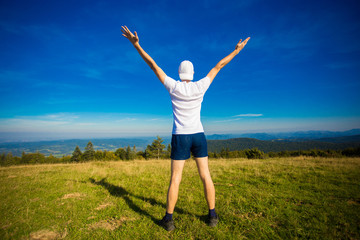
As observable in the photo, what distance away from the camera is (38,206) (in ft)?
11.4

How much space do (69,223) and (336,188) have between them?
668 cm

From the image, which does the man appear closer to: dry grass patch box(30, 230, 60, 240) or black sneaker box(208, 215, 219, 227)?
black sneaker box(208, 215, 219, 227)

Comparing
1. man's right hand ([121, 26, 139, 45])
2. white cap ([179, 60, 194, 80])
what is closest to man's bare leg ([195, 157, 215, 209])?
white cap ([179, 60, 194, 80])

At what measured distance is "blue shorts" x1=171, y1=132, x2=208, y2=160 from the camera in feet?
8.24

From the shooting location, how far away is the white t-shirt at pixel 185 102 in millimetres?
2545

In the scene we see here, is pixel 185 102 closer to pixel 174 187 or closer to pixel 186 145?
pixel 186 145

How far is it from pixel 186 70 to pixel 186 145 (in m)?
1.33

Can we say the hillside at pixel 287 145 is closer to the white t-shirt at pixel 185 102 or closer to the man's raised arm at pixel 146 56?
the white t-shirt at pixel 185 102

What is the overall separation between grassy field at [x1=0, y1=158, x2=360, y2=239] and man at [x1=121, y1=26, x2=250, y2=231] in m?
0.51

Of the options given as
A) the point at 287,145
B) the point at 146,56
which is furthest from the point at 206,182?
the point at 287,145

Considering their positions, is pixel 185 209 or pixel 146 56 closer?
pixel 146 56

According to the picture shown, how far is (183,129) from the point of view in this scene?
2555mm

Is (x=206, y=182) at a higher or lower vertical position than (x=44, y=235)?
higher

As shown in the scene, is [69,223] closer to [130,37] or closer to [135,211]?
[135,211]
